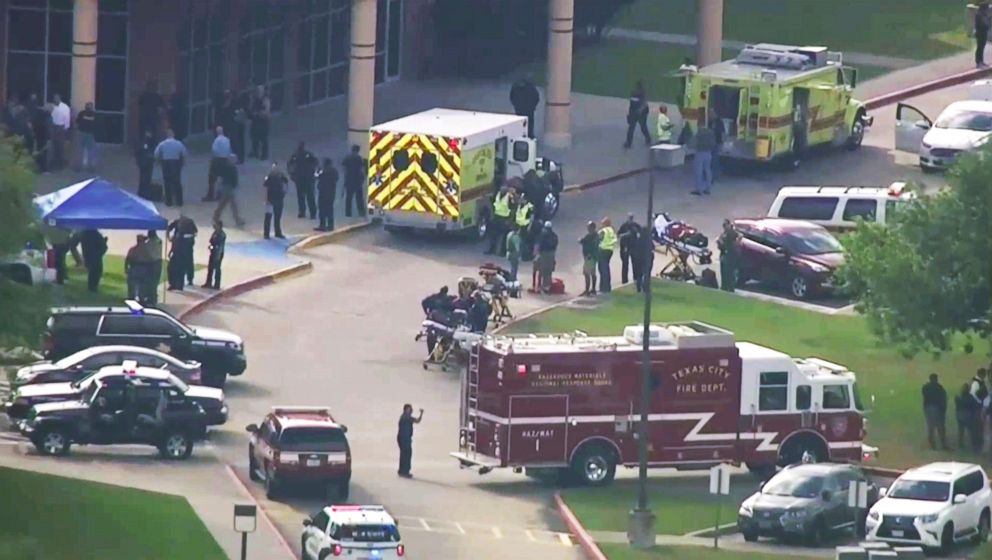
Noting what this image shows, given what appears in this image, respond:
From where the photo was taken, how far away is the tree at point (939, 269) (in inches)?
2138

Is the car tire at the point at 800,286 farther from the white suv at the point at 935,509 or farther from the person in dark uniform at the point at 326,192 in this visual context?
the white suv at the point at 935,509

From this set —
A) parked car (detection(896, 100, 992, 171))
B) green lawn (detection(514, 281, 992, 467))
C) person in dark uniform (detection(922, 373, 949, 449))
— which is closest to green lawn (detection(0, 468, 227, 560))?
green lawn (detection(514, 281, 992, 467))

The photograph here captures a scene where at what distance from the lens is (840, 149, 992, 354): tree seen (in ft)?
178

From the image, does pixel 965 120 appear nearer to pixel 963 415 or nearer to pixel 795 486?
pixel 963 415

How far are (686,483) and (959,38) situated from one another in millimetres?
35449

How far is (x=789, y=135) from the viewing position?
234 feet

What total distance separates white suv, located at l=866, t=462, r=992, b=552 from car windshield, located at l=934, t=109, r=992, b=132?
76.0 ft

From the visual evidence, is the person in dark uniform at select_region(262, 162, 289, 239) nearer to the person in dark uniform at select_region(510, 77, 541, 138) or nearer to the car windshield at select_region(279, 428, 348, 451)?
the person in dark uniform at select_region(510, 77, 541, 138)

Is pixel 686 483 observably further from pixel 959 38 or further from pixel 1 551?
pixel 959 38

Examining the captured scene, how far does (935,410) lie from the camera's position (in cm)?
5391

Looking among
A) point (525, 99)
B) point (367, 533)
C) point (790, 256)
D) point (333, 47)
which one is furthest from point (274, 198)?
point (367, 533)

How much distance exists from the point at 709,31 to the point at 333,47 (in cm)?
917

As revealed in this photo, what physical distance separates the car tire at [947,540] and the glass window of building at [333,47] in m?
31.9

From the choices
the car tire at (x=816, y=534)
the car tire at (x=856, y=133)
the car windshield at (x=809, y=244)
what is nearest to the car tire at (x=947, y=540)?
the car tire at (x=816, y=534)
